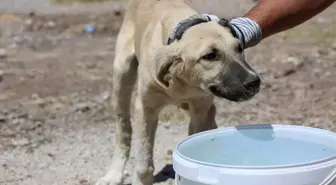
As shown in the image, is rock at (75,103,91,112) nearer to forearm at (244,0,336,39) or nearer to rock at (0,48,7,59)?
rock at (0,48,7,59)

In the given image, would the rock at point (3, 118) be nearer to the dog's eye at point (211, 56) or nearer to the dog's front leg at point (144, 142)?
the dog's front leg at point (144, 142)

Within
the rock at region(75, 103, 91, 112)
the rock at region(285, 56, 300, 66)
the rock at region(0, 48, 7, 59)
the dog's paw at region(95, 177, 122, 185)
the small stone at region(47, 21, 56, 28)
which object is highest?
the dog's paw at region(95, 177, 122, 185)

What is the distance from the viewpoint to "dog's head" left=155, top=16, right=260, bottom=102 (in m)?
3.02

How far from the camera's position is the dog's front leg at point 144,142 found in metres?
3.72

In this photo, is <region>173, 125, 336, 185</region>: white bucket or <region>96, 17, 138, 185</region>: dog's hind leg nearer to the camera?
<region>173, 125, 336, 185</region>: white bucket

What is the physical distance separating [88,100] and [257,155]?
325cm

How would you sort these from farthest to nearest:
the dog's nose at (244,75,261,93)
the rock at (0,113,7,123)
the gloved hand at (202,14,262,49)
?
the rock at (0,113,7,123) < the gloved hand at (202,14,262,49) < the dog's nose at (244,75,261,93)

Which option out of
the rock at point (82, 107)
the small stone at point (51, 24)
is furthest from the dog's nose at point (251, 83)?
the small stone at point (51, 24)

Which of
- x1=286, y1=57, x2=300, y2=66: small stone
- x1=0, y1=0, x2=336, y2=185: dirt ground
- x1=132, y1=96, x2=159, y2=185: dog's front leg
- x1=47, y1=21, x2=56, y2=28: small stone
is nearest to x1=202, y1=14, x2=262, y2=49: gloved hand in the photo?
x1=132, y1=96, x2=159, y2=185: dog's front leg

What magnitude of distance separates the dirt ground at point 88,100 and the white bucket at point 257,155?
1494 mm

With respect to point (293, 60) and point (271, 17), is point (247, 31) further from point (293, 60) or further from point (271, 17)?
point (293, 60)

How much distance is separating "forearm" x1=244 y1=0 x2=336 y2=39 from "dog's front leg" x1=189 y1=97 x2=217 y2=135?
65 cm

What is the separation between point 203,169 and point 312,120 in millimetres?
2853

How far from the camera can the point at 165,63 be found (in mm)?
3242
